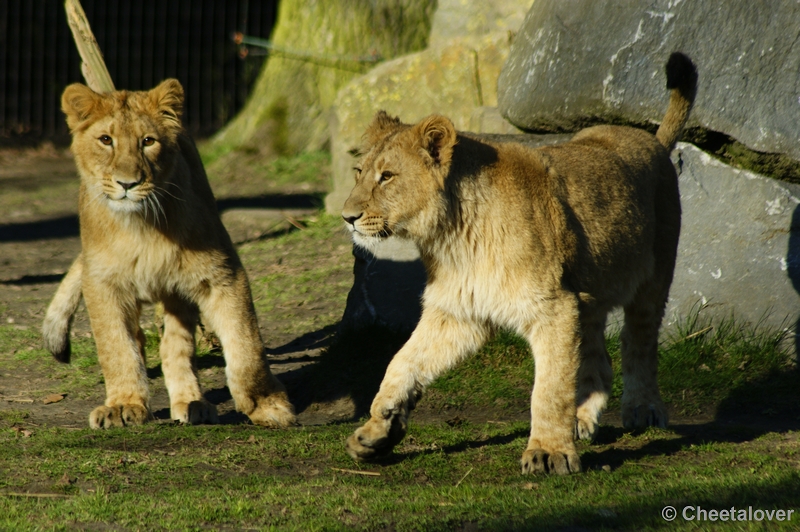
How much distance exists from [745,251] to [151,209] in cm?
393

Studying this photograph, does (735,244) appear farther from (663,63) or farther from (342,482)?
(342,482)

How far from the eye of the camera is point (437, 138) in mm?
4520

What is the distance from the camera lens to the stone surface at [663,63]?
20.6 ft

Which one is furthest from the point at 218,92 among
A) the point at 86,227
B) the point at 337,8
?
the point at 86,227

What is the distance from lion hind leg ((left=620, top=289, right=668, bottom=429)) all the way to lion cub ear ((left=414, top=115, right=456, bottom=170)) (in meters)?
1.66

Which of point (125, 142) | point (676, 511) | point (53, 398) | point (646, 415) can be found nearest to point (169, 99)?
point (125, 142)

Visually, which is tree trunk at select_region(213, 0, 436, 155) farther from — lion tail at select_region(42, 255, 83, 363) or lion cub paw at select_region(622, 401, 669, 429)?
lion cub paw at select_region(622, 401, 669, 429)

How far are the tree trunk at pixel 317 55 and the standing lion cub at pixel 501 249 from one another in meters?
9.92

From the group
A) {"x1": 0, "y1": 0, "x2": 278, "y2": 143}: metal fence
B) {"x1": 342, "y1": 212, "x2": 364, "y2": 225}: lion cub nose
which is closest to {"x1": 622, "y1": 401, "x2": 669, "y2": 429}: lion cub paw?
{"x1": 342, "y1": 212, "x2": 364, "y2": 225}: lion cub nose

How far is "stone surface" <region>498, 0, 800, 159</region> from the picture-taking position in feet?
20.6

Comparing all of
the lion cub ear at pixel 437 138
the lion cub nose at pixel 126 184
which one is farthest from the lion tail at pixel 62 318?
the lion cub ear at pixel 437 138

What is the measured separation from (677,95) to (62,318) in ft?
13.9

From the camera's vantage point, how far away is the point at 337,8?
14.7 meters

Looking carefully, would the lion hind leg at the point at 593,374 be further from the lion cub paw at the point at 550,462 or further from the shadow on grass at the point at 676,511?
the shadow on grass at the point at 676,511
